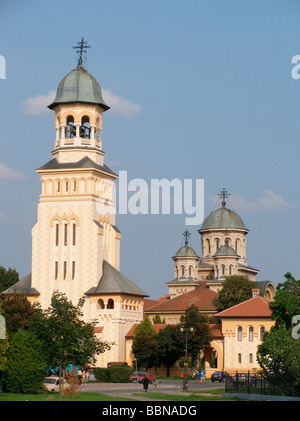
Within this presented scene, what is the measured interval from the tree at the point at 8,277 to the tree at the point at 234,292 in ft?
79.9

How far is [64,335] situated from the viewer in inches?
1710

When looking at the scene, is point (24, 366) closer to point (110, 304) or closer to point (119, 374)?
point (119, 374)

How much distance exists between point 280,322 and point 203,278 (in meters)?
76.5

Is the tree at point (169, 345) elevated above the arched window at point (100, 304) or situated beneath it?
situated beneath

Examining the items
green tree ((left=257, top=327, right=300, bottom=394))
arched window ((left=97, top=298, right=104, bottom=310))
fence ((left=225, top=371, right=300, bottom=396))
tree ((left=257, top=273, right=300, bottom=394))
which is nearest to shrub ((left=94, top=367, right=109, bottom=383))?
arched window ((left=97, top=298, right=104, bottom=310))

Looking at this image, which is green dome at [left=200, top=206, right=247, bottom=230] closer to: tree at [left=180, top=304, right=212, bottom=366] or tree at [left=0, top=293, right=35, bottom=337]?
tree at [left=180, top=304, right=212, bottom=366]

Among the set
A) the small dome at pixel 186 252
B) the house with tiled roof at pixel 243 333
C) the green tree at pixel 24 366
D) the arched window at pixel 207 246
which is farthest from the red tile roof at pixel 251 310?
the arched window at pixel 207 246

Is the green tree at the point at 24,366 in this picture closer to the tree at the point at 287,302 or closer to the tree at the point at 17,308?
the tree at the point at 287,302

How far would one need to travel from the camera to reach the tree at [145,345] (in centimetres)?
8275

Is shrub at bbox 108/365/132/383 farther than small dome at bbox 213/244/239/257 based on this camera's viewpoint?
No

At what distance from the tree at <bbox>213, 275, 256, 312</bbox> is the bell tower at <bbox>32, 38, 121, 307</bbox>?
695 inches

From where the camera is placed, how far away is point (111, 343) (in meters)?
79.6

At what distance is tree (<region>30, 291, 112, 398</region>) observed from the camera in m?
43.4
